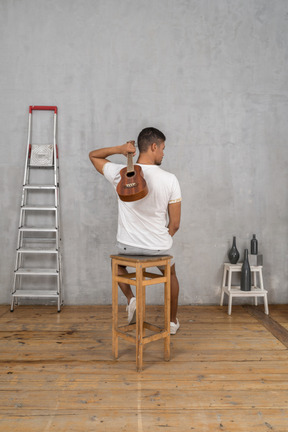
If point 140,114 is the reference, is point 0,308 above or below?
below

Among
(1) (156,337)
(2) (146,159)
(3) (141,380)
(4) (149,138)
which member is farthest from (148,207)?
(3) (141,380)

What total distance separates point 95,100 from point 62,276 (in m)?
1.96

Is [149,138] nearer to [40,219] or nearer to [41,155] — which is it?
[41,155]

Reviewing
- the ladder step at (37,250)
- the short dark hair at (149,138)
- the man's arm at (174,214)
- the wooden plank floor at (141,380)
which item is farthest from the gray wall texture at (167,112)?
the short dark hair at (149,138)

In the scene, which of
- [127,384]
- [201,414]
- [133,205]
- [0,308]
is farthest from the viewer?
[0,308]

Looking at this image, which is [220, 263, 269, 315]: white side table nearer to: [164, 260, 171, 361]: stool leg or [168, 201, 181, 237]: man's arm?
[168, 201, 181, 237]: man's arm

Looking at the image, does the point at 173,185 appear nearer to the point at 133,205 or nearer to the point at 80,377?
the point at 133,205

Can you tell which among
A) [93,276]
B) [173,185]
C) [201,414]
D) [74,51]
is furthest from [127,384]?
[74,51]

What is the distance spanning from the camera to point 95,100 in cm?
398

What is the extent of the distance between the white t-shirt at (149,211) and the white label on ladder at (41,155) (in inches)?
55.0

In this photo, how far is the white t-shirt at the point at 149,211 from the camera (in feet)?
8.69

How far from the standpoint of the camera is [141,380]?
2.26 metres

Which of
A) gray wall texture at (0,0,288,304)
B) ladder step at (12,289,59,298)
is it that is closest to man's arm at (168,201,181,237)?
gray wall texture at (0,0,288,304)

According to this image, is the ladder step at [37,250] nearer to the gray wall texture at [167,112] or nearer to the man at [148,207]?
the gray wall texture at [167,112]
